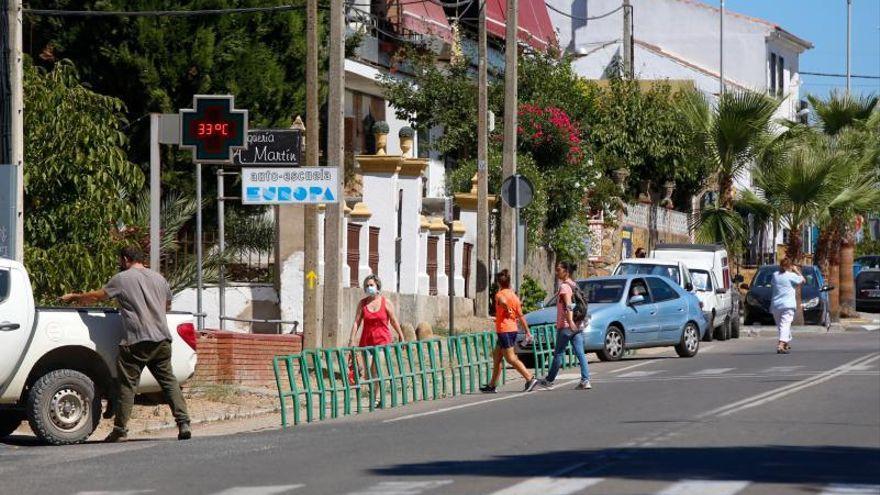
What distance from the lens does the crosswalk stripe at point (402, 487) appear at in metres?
11.5

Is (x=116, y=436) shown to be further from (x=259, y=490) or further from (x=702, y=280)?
(x=702, y=280)

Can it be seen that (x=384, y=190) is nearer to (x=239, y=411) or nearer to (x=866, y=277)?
(x=239, y=411)

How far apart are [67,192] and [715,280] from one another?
20031mm

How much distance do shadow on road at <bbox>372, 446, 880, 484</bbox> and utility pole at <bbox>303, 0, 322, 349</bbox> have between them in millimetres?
10442

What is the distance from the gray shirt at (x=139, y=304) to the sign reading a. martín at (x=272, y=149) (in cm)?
652

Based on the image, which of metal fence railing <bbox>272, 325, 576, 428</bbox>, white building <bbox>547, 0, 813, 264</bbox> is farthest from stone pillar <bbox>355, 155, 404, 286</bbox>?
white building <bbox>547, 0, 813, 264</bbox>

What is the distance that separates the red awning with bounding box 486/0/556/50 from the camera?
166 feet

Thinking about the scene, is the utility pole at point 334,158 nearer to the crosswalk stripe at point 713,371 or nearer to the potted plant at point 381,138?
the crosswalk stripe at point 713,371

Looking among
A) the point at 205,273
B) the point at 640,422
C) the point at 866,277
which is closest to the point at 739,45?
the point at 866,277

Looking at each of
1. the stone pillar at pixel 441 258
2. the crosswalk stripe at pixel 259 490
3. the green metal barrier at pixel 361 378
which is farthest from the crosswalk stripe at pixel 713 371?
the crosswalk stripe at pixel 259 490

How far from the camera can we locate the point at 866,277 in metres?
58.7

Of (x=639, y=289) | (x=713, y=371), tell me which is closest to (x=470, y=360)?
(x=713, y=371)

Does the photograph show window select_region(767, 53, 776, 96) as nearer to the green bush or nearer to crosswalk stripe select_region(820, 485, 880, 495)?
the green bush

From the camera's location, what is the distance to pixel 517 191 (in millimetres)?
32188
